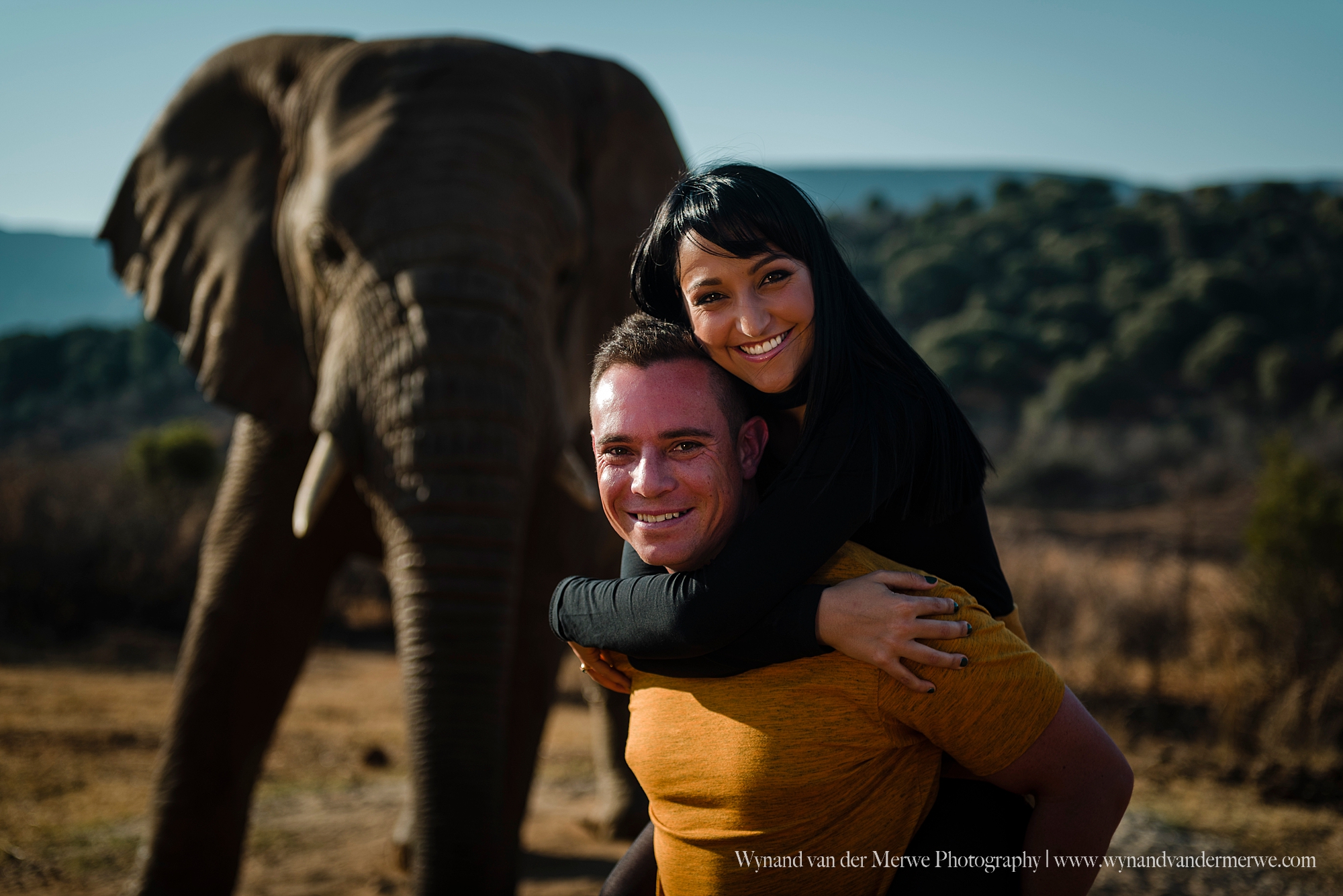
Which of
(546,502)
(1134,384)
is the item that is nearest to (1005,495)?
(1134,384)

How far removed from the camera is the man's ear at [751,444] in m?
1.87

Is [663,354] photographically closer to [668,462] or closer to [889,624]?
[668,462]

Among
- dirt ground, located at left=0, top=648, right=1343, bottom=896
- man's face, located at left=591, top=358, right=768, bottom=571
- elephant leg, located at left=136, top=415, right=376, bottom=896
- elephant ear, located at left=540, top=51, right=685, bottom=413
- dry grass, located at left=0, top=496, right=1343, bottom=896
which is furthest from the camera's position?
dry grass, located at left=0, top=496, right=1343, bottom=896

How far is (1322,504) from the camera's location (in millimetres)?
8383

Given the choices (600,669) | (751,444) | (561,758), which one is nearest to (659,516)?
(751,444)

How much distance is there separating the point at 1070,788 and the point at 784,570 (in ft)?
1.88

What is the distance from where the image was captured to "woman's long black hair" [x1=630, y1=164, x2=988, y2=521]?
168cm

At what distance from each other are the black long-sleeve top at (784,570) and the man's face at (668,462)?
Result: 0.07 m

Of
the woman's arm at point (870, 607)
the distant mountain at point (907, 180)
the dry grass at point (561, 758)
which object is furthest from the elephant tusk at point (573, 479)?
the distant mountain at point (907, 180)

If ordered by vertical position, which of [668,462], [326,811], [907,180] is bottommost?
[907,180]

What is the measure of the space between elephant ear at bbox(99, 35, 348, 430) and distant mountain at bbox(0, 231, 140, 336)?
23.9 ft

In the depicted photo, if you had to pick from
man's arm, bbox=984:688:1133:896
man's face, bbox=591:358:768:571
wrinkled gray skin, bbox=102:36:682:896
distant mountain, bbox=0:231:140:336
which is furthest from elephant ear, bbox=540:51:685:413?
distant mountain, bbox=0:231:140:336

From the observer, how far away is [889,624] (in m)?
1.48

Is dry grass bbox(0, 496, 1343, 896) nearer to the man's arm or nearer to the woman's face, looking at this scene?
the man's arm
